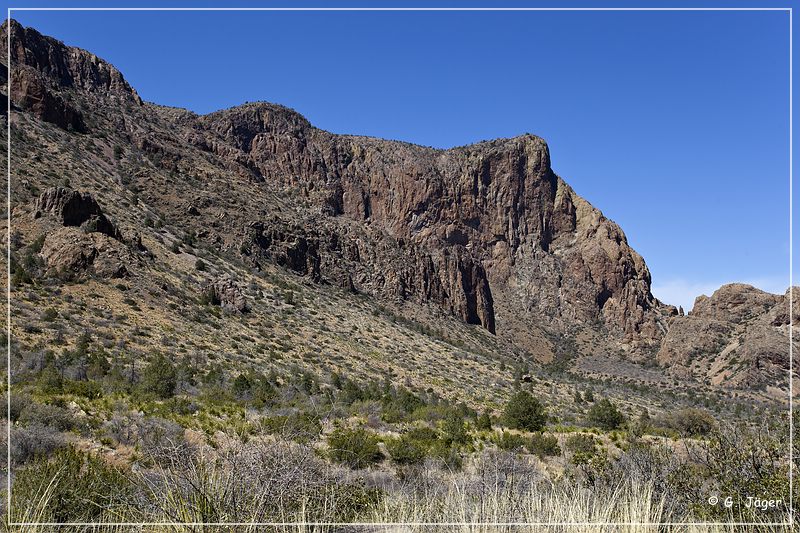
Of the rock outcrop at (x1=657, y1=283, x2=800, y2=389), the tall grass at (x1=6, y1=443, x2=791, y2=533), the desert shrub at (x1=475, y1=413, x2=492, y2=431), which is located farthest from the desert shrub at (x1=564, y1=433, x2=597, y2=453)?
the rock outcrop at (x1=657, y1=283, x2=800, y2=389)

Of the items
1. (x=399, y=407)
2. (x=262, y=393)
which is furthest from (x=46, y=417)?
(x=399, y=407)

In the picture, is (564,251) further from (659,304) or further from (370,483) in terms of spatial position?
(370,483)

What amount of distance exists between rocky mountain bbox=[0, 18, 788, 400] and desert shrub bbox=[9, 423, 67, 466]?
21.0 m

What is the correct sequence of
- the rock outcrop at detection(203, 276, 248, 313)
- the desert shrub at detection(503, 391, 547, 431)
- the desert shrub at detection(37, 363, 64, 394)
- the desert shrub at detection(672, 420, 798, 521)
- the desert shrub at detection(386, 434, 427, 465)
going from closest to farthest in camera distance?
the desert shrub at detection(672, 420, 798, 521) < the desert shrub at detection(386, 434, 427, 465) < the desert shrub at detection(37, 363, 64, 394) < the desert shrub at detection(503, 391, 547, 431) < the rock outcrop at detection(203, 276, 248, 313)

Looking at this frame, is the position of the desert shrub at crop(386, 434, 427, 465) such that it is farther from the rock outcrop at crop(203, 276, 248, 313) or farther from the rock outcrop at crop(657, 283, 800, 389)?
the rock outcrop at crop(657, 283, 800, 389)

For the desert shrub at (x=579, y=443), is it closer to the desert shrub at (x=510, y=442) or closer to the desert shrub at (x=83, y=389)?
the desert shrub at (x=510, y=442)

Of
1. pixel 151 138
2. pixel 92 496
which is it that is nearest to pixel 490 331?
pixel 151 138

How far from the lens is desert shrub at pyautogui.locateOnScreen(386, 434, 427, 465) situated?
15.0 meters

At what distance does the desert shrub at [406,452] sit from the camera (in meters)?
15.0

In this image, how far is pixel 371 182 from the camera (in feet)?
374

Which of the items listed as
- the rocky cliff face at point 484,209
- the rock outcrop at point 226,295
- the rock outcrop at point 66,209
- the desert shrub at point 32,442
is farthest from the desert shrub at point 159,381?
the rocky cliff face at point 484,209

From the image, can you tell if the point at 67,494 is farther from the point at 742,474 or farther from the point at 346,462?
the point at 742,474

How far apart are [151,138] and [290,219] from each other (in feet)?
74.0

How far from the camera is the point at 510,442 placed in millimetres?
19125
